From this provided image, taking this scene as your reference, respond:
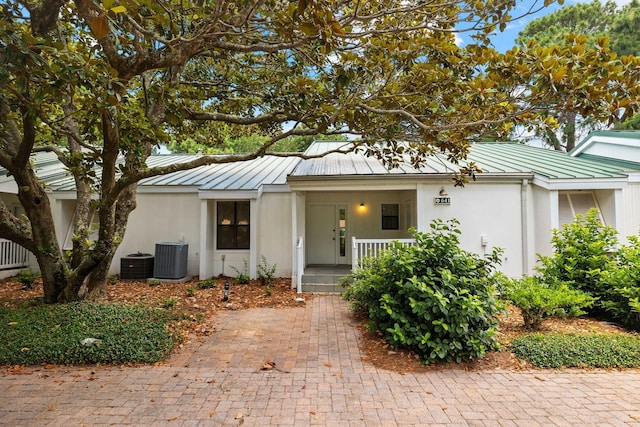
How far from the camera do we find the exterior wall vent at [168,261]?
30.7 feet

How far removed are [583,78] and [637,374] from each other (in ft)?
12.1

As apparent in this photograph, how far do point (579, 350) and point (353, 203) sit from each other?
23.9ft

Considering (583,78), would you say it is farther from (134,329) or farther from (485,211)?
Result: (134,329)

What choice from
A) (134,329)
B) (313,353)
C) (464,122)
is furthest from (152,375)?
(464,122)

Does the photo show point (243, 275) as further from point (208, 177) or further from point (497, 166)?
point (497, 166)

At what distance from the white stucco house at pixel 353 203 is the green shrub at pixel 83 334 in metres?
3.88

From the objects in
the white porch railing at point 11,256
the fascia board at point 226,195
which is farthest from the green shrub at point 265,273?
the white porch railing at point 11,256

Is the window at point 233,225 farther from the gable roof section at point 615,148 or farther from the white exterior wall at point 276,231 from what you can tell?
the gable roof section at point 615,148

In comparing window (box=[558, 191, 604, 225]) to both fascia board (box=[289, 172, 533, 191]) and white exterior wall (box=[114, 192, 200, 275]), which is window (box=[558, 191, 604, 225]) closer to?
fascia board (box=[289, 172, 533, 191])

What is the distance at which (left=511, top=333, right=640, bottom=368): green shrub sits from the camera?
425 centimetres

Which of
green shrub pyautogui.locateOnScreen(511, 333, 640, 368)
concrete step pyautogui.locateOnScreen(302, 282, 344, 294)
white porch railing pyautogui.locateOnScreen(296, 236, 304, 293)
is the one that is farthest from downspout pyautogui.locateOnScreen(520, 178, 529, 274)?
white porch railing pyautogui.locateOnScreen(296, 236, 304, 293)

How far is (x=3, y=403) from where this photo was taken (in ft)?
10.9

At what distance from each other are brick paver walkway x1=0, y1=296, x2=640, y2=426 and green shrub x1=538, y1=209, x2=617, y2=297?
2461mm

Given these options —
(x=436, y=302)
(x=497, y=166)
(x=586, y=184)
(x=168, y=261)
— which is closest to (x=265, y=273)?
(x=168, y=261)
